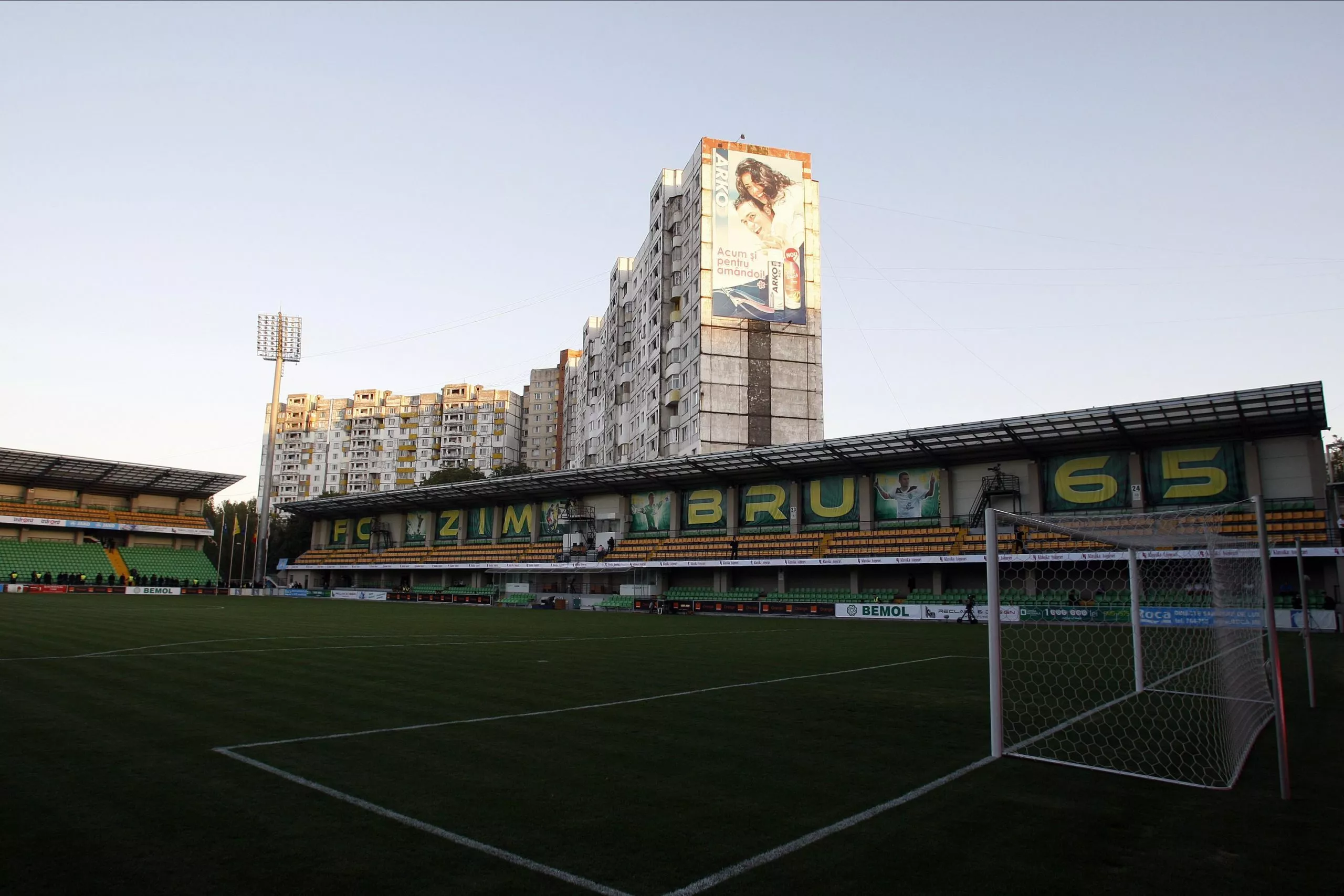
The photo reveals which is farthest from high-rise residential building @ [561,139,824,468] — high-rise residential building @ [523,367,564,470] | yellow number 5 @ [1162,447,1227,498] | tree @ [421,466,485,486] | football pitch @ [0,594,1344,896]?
high-rise residential building @ [523,367,564,470]

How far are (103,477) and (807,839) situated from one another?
282ft

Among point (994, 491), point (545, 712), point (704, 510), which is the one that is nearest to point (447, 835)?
point (545, 712)

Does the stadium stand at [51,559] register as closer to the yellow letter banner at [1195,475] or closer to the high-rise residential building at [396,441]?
the yellow letter banner at [1195,475]

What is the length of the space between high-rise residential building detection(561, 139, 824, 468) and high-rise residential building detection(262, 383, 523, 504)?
85726 mm

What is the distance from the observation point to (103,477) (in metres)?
73.1

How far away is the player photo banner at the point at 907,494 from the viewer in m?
49.0

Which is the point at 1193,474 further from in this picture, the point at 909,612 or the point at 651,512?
the point at 651,512

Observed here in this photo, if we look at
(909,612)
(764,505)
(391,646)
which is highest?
(764,505)

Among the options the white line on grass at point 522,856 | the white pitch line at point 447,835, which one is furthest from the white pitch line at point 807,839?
the white pitch line at point 447,835

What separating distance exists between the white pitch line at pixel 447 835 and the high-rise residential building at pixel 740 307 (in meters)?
59.0

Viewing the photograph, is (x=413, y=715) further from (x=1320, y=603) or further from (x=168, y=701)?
(x=1320, y=603)

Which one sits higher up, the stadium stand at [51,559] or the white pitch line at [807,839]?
the stadium stand at [51,559]

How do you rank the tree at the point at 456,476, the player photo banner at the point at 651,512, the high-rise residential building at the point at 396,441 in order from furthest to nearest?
the high-rise residential building at the point at 396,441 < the tree at the point at 456,476 < the player photo banner at the point at 651,512

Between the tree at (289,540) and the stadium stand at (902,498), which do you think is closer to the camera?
the stadium stand at (902,498)
